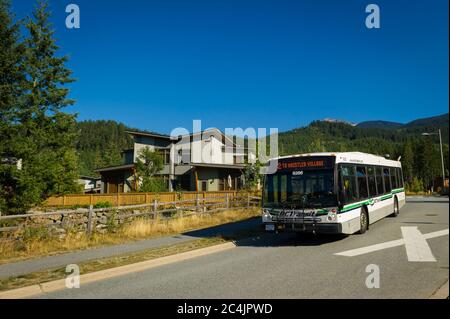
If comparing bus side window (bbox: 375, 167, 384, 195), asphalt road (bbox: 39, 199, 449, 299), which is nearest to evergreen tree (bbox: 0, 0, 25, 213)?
asphalt road (bbox: 39, 199, 449, 299)

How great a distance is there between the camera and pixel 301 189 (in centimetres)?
1073

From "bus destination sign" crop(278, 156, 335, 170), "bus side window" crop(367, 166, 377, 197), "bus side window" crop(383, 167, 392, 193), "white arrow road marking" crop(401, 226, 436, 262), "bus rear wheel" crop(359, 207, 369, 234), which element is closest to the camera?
"white arrow road marking" crop(401, 226, 436, 262)

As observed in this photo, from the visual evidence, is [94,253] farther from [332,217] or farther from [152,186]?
[152,186]

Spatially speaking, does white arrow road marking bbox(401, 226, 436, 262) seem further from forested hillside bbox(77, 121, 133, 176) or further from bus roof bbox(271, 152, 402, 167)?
forested hillside bbox(77, 121, 133, 176)

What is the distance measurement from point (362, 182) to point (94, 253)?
349 inches

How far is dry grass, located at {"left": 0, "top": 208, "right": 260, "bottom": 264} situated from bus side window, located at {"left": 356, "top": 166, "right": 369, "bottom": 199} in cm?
686

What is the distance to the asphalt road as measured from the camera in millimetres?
5863

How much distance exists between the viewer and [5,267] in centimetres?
834

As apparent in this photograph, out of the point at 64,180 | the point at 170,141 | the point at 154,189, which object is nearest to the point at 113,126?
the point at 170,141

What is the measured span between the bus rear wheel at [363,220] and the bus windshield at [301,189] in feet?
6.95

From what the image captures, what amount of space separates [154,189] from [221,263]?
25.0 meters

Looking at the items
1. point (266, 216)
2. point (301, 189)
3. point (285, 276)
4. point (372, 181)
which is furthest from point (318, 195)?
point (372, 181)

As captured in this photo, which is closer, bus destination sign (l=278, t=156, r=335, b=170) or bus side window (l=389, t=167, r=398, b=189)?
bus destination sign (l=278, t=156, r=335, b=170)
